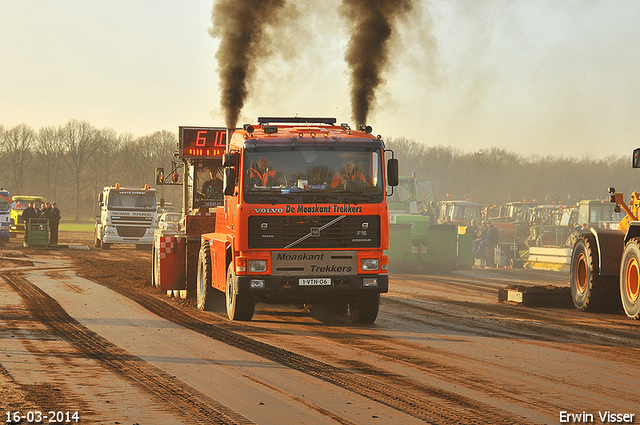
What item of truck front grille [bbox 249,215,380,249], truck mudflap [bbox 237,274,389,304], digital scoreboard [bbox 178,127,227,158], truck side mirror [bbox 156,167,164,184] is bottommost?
truck mudflap [bbox 237,274,389,304]

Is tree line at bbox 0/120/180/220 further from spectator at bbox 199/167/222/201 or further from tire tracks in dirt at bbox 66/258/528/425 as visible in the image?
tire tracks in dirt at bbox 66/258/528/425

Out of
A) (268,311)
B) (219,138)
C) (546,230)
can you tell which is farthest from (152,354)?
(546,230)

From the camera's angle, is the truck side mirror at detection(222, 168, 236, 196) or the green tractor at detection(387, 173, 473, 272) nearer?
the truck side mirror at detection(222, 168, 236, 196)

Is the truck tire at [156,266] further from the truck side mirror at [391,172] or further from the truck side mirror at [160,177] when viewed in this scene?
the truck side mirror at [391,172]

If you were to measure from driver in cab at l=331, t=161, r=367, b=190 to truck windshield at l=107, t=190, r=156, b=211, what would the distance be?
24.9 metres

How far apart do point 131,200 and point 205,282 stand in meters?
22.0

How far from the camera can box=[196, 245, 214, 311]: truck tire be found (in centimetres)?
1403

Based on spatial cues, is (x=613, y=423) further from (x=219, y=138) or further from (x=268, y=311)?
(x=219, y=138)

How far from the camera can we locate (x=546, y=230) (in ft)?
117

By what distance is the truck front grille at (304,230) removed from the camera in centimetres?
1143

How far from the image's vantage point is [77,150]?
82750mm

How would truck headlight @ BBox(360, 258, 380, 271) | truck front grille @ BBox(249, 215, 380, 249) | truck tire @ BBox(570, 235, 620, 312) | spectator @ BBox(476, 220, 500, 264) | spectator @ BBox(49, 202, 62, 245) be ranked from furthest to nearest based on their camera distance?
spectator @ BBox(49, 202, 62, 245) < spectator @ BBox(476, 220, 500, 264) < truck tire @ BBox(570, 235, 620, 312) < truck headlight @ BBox(360, 258, 380, 271) < truck front grille @ BBox(249, 215, 380, 249)

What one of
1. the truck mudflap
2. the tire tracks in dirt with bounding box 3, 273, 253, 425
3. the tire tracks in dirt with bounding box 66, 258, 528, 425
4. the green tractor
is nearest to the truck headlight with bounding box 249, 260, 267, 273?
the truck mudflap

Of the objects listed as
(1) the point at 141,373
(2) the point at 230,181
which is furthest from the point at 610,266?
(1) the point at 141,373
